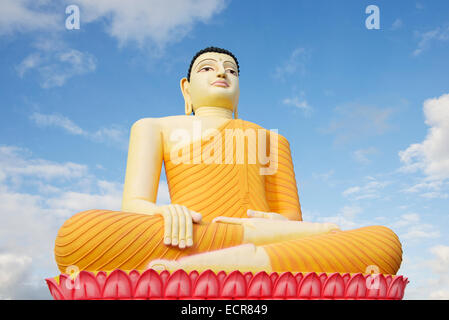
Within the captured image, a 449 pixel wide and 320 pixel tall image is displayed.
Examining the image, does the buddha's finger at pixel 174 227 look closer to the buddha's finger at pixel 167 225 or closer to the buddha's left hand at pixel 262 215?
the buddha's finger at pixel 167 225

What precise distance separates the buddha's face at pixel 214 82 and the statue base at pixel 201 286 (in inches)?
111

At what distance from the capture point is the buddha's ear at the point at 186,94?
255 inches

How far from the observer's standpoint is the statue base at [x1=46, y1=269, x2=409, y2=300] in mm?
3680

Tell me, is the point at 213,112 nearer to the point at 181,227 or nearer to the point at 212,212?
the point at 212,212

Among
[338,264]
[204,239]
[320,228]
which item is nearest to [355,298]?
[338,264]

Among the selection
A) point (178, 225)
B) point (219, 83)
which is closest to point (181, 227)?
point (178, 225)

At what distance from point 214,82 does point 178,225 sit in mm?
2501

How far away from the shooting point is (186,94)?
6.53 meters

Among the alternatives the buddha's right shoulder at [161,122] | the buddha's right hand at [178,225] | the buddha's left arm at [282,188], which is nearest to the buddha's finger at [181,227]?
the buddha's right hand at [178,225]

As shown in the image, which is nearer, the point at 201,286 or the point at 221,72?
the point at 201,286

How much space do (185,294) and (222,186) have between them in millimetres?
1833

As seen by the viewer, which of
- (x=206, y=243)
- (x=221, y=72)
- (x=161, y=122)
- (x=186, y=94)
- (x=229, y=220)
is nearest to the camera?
(x=206, y=243)

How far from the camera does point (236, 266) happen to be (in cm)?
407
